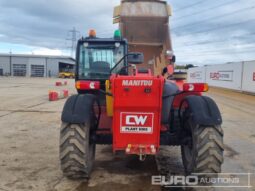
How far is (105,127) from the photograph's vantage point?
5.59 meters

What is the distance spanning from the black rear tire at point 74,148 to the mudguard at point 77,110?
0.29 ft

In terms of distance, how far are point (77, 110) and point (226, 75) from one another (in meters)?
22.9

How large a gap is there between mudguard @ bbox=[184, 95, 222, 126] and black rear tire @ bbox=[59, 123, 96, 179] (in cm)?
159

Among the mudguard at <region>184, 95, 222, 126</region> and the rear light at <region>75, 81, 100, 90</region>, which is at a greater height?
the rear light at <region>75, 81, 100, 90</region>

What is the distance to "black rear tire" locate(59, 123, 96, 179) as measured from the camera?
15.2 feet

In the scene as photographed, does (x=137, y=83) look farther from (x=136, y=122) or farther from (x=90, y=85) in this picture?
(x=90, y=85)

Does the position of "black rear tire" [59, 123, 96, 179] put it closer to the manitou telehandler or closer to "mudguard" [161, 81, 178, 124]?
the manitou telehandler

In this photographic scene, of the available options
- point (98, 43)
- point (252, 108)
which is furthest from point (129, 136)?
point (252, 108)

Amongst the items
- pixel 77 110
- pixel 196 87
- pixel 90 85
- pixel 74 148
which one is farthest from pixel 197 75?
pixel 74 148

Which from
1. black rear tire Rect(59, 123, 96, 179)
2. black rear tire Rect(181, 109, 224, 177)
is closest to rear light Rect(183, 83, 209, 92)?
black rear tire Rect(181, 109, 224, 177)

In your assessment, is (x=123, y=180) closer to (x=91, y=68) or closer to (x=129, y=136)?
(x=129, y=136)

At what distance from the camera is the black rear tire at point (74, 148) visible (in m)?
4.63

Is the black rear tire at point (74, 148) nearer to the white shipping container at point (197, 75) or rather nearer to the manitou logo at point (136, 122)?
the manitou logo at point (136, 122)

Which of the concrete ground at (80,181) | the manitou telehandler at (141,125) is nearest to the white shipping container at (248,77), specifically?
the concrete ground at (80,181)
